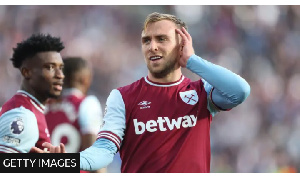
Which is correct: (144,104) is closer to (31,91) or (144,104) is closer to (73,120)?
(31,91)

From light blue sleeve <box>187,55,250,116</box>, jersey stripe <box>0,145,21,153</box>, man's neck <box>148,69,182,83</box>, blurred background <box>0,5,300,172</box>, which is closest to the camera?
light blue sleeve <box>187,55,250,116</box>

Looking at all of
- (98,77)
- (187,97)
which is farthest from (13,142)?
(98,77)

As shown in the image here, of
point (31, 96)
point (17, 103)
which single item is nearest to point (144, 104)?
point (17, 103)

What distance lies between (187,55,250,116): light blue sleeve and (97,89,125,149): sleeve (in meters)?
0.55

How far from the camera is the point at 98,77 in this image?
8461mm

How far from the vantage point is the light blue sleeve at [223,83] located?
10.9ft

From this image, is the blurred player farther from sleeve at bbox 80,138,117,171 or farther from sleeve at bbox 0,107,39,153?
sleeve at bbox 80,138,117,171

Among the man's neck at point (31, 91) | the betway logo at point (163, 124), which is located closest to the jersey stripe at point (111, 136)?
the betway logo at point (163, 124)

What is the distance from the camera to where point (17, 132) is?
454cm

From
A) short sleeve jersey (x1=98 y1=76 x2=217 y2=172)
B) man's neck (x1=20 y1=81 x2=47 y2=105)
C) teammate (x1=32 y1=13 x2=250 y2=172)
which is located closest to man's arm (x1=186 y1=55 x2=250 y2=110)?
teammate (x1=32 y1=13 x2=250 y2=172)

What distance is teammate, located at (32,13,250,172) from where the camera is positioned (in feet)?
11.3

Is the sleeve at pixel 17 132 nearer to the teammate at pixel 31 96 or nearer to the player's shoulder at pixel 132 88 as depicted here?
the teammate at pixel 31 96

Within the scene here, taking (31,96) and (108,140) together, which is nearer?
(108,140)

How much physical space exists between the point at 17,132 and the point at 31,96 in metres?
0.57
